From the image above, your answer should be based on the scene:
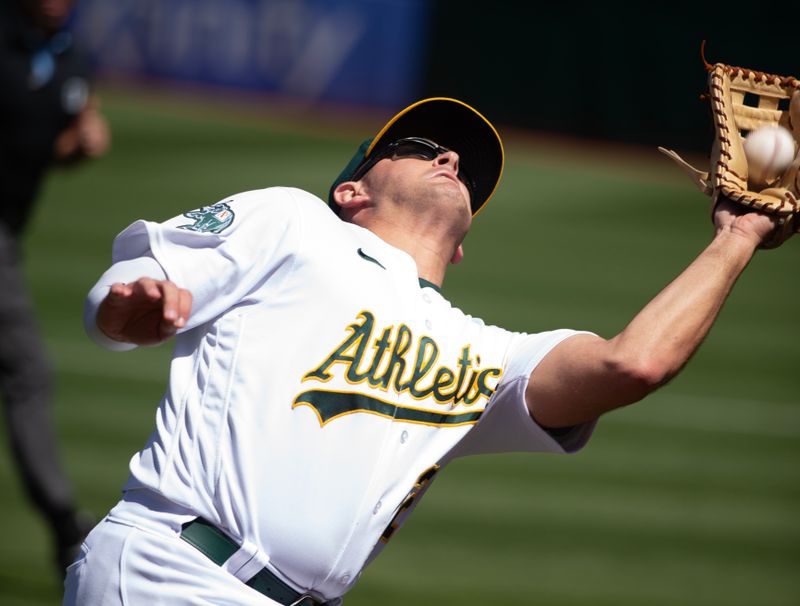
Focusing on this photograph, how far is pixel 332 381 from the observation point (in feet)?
9.85

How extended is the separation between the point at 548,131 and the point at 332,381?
19902 mm

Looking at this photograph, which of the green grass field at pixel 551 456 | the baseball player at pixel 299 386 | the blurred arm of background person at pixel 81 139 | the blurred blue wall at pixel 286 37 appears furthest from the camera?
the blurred blue wall at pixel 286 37

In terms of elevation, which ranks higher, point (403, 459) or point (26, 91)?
point (403, 459)

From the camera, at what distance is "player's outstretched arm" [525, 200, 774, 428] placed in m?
2.92

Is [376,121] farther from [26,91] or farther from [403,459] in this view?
[403,459]

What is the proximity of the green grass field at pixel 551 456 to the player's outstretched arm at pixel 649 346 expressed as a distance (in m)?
3.49

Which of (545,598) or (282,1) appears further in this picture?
(282,1)

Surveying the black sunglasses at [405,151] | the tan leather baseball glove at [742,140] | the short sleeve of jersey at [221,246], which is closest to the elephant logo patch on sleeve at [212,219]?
the short sleeve of jersey at [221,246]

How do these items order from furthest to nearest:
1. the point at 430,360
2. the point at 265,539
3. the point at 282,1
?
the point at 282,1, the point at 430,360, the point at 265,539

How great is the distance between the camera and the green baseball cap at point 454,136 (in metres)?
3.64

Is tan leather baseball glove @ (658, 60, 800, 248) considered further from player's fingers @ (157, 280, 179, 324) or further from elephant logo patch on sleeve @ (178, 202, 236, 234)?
player's fingers @ (157, 280, 179, 324)

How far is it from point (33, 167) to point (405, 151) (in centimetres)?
407

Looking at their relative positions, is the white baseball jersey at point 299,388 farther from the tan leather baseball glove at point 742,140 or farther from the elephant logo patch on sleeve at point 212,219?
the tan leather baseball glove at point 742,140

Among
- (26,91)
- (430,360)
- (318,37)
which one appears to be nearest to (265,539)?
(430,360)
